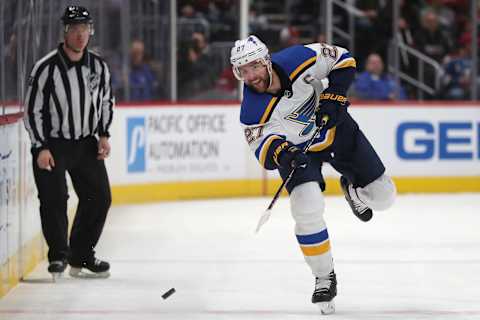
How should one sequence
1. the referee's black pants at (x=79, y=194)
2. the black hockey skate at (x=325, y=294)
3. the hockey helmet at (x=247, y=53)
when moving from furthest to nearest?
1. the referee's black pants at (x=79, y=194)
2. the black hockey skate at (x=325, y=294)
3. the hockey helmet at (x=247, y=53)

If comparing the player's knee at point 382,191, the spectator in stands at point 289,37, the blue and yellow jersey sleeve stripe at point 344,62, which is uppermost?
the blue and yellow jersey sleeve stripe at point 344,62

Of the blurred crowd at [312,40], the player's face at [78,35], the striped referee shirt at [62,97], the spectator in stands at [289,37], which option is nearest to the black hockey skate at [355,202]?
the striped referee shirt at [62,97]

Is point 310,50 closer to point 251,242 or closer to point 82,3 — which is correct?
point 251,242

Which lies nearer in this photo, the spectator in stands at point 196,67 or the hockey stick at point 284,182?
the hockey stick at point 284,182

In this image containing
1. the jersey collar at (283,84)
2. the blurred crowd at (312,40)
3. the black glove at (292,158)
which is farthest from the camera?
the blurred crowd at (312,40)

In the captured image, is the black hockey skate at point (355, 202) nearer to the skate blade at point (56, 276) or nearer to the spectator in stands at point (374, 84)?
the skate blade at point (56, 276)

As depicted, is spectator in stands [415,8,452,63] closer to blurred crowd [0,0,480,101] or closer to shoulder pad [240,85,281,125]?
blurred crowd [0,0,480,101]

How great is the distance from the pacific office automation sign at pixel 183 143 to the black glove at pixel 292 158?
5426mm

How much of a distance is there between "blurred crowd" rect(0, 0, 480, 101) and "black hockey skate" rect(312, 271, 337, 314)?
5445 millimetres

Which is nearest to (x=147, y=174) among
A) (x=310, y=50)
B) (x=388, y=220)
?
(x=388, y=220)

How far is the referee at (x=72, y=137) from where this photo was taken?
612 cm

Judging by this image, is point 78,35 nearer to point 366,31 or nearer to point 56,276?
point 56,276

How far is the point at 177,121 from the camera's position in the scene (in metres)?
10.8

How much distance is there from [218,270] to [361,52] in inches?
270
